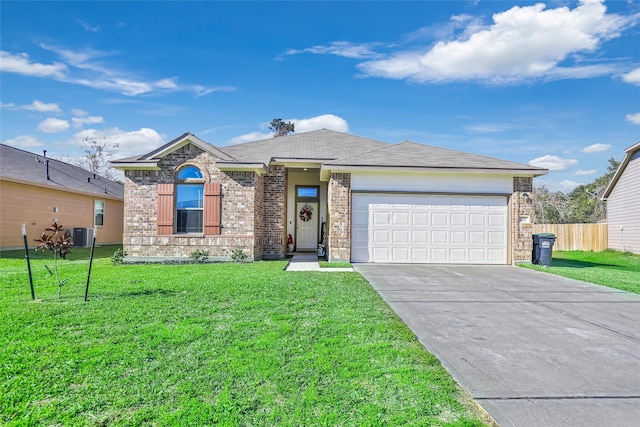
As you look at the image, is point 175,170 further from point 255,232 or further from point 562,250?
point 562,250

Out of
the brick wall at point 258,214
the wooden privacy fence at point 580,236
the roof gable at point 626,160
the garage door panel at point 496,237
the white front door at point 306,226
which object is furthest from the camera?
the wooden privacy fence at point 580,236

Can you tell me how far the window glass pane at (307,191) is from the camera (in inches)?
645

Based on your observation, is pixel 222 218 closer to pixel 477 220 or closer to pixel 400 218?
pixel 400 218

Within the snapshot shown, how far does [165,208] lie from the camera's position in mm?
12211

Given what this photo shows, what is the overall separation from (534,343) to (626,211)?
63.8 ft

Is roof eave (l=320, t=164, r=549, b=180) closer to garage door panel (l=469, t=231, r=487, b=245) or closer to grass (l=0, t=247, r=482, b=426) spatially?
garage door panel (l=469, t=231, r=487, b=245)

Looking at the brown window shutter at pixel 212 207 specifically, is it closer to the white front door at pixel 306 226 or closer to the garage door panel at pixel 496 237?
the white front door at pixel 306 226

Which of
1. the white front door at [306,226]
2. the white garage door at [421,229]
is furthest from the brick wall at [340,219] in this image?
the white front door at [306,226]

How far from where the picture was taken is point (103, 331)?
4.45 meters

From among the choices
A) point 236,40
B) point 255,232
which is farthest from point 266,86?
point 255,232

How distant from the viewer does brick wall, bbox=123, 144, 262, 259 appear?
12.3 meters

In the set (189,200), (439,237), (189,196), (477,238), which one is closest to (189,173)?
(189,196)

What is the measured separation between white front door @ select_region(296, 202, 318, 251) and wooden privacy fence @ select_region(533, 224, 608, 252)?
40.7 ft

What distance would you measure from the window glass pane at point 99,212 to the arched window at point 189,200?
11.1 meters
